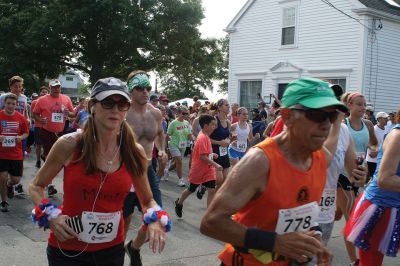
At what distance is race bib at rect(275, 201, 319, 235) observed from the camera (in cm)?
231

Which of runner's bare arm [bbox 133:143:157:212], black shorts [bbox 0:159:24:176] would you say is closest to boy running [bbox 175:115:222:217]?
black shorts [bbox 0:159:24:176]

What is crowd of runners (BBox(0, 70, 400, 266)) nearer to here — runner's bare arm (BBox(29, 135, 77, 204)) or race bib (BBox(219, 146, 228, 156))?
runner's bare arm (BBox(29, 135, 77, 204))

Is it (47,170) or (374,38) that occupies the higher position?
(374,38)

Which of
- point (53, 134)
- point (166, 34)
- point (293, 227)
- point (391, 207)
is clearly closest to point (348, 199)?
point (391, 207)

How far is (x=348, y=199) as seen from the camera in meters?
5.76

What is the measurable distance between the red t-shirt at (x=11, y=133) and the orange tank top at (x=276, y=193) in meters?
6.26

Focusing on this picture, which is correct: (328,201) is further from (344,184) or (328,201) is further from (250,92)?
(250,92)

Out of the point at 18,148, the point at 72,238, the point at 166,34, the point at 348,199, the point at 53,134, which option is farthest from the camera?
the point at 166,34

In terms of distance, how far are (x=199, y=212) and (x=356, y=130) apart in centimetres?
326

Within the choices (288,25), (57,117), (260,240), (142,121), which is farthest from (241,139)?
(288,25)

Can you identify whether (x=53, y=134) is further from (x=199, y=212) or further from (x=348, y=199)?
(x=348, y=199)

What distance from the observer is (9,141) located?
7.75 meters

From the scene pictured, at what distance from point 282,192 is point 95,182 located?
3.96 feet

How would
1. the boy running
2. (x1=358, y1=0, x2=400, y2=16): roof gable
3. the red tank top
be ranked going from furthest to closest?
(x1=358, y1=0, x2=400, y2=16): roof gable → the boy running → the red tank top
